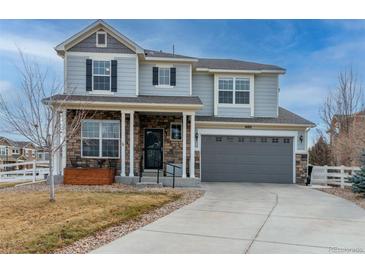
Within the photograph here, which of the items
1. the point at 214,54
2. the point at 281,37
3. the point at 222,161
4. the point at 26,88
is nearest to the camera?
the point at 26,88

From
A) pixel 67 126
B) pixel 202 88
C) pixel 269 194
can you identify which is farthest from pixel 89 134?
pixel 269 194

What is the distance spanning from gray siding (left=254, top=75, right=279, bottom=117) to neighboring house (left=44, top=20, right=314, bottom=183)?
52 mm

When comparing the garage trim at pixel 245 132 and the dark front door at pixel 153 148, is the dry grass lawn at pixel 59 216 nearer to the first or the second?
the dark front door at pixel 153 148

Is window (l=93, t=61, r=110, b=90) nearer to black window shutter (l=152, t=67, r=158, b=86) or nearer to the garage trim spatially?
black window shutter (l=152, t=67, r=158, b=86)

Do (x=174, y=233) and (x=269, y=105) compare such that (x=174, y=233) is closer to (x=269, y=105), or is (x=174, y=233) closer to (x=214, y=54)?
(x=269, y=105)

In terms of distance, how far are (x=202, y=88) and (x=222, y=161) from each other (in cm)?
390

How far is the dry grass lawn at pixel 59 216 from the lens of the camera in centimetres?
509

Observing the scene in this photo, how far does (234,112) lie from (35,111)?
9659 millimetres

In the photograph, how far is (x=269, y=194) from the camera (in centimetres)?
1120

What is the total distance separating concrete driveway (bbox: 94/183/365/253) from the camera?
4.96m

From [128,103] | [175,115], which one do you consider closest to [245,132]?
[175,115]

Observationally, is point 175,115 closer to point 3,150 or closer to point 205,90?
point 205,90

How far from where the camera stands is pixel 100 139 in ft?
45.3

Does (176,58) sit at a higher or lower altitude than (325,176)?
higher
